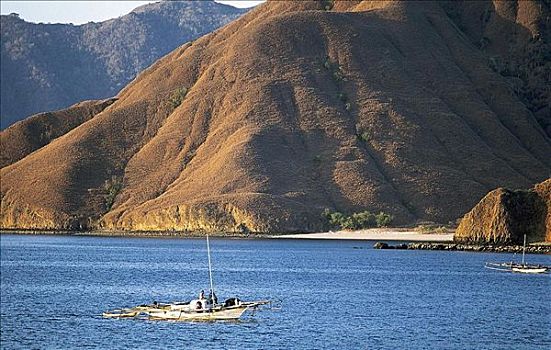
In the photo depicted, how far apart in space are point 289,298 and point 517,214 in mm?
67956

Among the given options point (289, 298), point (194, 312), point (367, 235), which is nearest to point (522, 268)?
point (289, 298)

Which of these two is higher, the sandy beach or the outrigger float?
the sandy beach

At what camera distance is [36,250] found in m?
158

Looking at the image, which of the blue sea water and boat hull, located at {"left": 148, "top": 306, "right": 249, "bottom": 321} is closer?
the blue sea water

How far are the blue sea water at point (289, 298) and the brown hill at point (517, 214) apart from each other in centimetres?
615

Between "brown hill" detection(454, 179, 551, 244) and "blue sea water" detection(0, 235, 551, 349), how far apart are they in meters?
6.15

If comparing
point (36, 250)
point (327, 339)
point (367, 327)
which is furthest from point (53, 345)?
point (36, 250)

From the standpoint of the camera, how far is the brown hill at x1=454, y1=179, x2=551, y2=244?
149250 mm

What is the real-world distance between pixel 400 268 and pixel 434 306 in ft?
131

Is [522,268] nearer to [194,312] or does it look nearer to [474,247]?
[474,247]

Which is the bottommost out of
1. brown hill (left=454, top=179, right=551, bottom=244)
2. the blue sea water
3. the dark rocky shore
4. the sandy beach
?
the blue sea water

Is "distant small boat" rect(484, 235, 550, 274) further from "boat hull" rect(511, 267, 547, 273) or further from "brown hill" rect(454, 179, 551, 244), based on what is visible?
"brown hill" rect(454, 179, 551, 244)

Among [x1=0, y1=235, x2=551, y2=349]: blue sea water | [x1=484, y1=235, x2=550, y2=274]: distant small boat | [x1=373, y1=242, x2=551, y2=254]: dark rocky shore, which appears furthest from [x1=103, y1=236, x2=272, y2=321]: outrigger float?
[x1=373, y1=242, x2=551, y2=254]: dark rocky shore

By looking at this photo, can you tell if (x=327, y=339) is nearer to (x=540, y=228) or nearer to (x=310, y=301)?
(x=310, y=301)
